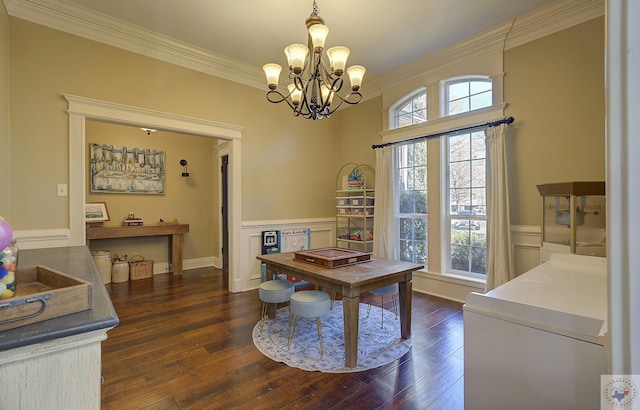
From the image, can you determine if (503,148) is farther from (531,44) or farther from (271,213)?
(271,213)

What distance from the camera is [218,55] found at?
373 centimetres

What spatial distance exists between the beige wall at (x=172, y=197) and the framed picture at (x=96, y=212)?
106mm

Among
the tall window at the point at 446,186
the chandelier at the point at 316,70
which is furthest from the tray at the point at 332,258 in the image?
the tall window at the point at 446,186

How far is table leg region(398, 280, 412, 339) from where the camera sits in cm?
259

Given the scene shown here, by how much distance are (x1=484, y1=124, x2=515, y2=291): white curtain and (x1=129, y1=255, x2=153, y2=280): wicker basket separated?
491 centimetres

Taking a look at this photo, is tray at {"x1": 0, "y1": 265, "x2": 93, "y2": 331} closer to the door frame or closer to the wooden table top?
the wooden table top

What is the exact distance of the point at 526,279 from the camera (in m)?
1.50

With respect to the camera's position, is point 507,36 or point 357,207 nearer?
point 507,36

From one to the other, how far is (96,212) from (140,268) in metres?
1.10

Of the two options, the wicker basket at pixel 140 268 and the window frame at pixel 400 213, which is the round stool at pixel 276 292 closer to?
the window frame at pixel 400 213

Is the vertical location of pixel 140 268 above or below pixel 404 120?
below

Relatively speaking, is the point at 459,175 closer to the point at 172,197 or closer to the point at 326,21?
the point at 326,21

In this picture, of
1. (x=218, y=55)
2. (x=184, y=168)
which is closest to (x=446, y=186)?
(x=218, y=55)

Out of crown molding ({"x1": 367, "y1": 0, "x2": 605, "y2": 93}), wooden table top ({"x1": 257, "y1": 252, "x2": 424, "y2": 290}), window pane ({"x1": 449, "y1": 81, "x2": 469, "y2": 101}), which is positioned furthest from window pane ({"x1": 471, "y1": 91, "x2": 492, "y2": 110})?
wooden table top ({"x1": 257, "y1": 252, "x2": 424, "y2": 290})
